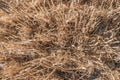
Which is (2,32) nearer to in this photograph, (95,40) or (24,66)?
(24,66)

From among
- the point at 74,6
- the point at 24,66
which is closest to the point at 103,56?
the point at 74,6

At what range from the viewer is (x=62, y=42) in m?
1.93

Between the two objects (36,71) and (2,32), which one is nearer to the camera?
(36,71)

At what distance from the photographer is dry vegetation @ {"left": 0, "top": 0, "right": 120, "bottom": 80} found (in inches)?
74.8

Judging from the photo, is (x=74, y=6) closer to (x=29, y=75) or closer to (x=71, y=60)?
(x=71, y=60)

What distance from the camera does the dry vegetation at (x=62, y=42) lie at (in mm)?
1900

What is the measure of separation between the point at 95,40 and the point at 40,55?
343 mm

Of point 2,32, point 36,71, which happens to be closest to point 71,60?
point 36,71

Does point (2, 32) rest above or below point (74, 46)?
above

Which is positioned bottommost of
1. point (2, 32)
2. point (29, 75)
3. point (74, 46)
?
point (29, 75)

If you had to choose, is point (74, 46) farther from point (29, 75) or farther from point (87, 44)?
point (29, 75)

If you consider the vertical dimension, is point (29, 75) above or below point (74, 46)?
→ below

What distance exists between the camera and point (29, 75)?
74.4 inches

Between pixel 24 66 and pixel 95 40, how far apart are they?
0.45m
